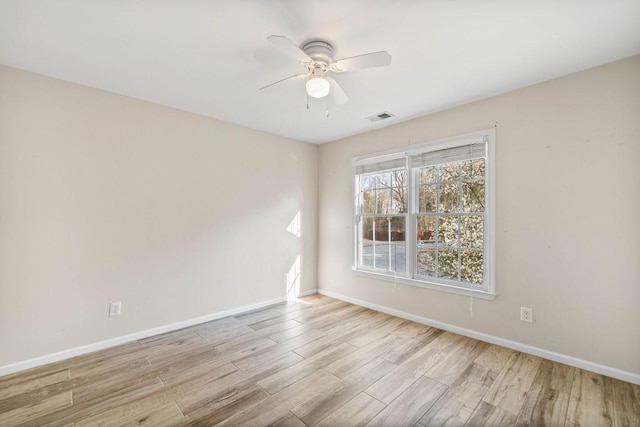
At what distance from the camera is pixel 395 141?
12.3 ft

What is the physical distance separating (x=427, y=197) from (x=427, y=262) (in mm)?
810

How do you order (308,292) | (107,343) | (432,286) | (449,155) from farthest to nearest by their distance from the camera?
(308,292), (432,286), (449,155), (107,343)

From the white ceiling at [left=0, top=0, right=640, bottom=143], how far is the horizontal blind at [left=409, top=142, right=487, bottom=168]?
1.73 feet

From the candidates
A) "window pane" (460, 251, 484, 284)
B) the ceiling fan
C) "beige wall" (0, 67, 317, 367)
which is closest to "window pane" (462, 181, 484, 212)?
"window pane" (460, 251, 484, 284)

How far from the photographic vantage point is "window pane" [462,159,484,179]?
3.04 m

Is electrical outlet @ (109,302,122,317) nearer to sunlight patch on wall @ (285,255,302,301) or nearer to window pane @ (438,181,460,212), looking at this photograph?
sunlight patch on wall @ (285,255,302,301)

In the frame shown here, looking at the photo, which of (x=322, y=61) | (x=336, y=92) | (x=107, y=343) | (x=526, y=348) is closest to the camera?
(x=322, y=61)

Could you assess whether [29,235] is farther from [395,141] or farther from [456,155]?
[456,155]

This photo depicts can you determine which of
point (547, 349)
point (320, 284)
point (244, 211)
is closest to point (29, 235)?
point (244, 211)

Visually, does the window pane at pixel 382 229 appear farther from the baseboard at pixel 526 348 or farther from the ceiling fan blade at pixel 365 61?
the ceiling fan blade at pixel 365 61

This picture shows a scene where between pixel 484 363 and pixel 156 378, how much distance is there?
9.22 feet

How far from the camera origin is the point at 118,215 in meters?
2.87

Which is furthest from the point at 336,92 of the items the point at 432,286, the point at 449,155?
the point at 432,286

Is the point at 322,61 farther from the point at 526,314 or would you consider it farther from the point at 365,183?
the point at 526,314
